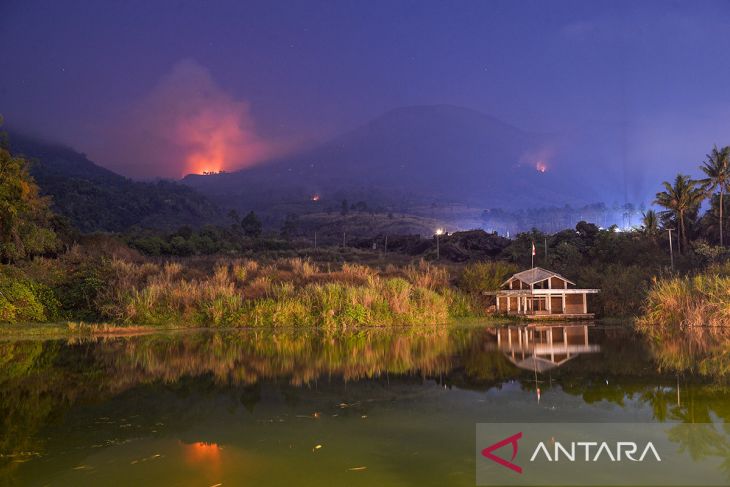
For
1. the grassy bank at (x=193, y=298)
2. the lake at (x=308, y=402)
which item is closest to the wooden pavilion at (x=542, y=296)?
the grassy bank at (x=193, y=298)

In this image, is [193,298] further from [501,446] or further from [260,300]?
[501,446]

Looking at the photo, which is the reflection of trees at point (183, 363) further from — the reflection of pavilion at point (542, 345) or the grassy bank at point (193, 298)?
the grassy bank at point (193, 298)

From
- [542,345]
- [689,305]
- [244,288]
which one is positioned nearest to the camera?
[542,345]

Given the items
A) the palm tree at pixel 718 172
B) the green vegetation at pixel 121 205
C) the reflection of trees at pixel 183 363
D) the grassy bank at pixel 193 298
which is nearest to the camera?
the reflection of trees at pixel 183 363

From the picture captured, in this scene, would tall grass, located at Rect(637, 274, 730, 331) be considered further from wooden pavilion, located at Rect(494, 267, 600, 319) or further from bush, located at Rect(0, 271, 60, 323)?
bush, located at Rect(0, 271, 60, 323)

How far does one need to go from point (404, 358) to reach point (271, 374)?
4.00 metres

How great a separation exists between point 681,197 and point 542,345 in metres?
41.4

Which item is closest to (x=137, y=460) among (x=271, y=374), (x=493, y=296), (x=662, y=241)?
(x=271, y=374)

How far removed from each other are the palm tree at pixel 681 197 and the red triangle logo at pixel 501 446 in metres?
51.2

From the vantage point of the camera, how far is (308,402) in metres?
10.2

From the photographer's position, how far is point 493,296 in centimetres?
3200

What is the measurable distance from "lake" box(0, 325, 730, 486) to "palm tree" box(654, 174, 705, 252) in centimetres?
3832

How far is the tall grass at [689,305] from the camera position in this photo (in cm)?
2302

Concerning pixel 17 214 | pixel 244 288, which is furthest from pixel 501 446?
pixel 17 214
